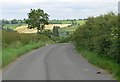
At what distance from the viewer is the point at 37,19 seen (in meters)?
111

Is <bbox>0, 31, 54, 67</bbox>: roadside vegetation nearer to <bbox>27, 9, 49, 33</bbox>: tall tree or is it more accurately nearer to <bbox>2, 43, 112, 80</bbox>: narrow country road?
<bbox>2, 43, 112, 80</bbox>: narrow country road

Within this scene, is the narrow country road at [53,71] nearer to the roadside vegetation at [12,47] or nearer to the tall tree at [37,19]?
the roadside vegetation at [12,47]

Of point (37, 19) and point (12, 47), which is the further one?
point (37, 19)

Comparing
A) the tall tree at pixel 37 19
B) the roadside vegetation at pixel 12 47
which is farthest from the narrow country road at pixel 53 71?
the tall tree at pixel 37 19

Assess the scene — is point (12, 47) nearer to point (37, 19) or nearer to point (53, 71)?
point (53, 71)

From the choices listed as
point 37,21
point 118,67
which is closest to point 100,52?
point 118,67

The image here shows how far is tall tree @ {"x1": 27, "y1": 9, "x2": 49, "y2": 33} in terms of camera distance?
109581 mm

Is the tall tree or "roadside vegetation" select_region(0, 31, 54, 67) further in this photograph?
the tall tree

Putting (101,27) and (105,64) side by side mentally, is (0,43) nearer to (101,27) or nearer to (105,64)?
(101,27)

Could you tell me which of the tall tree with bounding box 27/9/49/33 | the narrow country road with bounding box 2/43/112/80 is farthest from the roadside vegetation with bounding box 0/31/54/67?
the tall tree with bounding box 27/9/49/33

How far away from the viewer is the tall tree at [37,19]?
109581mm

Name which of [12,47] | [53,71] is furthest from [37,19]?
[53,71]

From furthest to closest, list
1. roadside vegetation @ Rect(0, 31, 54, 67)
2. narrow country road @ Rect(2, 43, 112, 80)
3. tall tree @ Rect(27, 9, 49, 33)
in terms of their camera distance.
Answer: tall tree @ Rect(27, 9, 49, 33), roadside vegetation @ Rect(0, 31, 54, 67), narrow country road @ Rect(2, 43, 112, 80)

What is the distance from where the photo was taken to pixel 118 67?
741 inches
